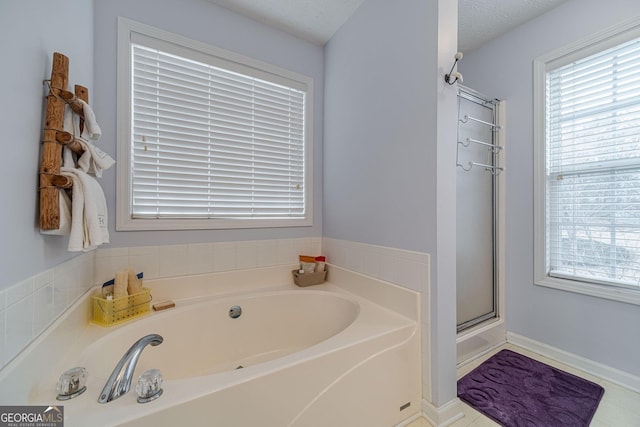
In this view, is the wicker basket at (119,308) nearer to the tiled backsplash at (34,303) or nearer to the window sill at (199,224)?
the tiled backsplash at (34,303)

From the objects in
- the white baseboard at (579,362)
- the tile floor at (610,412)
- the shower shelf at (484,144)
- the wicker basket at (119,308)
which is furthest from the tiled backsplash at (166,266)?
the white baseboard at (579,362)

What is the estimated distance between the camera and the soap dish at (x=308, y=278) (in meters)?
2.00

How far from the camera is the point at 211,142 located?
5.89ft

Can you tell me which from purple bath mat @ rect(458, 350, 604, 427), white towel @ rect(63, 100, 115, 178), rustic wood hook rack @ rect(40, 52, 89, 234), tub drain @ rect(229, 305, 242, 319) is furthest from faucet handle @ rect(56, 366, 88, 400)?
purple bath mat @ rect(458, 350, 604, 427)

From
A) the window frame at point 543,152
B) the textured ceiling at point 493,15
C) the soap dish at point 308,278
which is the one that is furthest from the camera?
the soap dish at point 308,278

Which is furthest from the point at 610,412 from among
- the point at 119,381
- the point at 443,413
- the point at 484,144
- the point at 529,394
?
the point at 119,381

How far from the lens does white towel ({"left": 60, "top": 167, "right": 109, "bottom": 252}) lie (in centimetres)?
95

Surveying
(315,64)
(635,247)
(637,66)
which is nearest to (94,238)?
(315,64)

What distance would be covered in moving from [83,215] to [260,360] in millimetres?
1325

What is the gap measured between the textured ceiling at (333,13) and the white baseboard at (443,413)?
2591 mm

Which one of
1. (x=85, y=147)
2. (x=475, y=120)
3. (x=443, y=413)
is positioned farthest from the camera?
(x=475, y=120)

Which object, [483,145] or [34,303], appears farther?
[483,145]

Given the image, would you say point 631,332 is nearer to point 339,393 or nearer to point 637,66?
point 637,66

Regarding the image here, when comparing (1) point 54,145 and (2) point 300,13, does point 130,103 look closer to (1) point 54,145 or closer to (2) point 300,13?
(1) point 54,145
